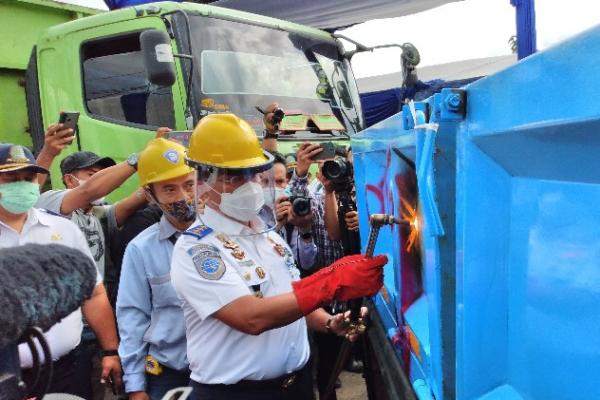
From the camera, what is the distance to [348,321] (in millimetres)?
1971

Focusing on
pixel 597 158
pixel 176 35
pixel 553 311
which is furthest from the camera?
pixel 176 35

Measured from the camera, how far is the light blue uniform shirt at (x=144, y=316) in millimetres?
2254

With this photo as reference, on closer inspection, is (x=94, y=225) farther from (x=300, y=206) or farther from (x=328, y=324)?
(x=328, y=324)

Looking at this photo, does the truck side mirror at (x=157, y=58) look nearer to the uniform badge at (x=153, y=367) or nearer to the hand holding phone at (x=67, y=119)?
the hand holding phone at (x=67, y=119)

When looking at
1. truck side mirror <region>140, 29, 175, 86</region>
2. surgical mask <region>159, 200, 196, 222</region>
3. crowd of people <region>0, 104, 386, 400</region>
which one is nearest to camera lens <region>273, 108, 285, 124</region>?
crowd of people <region>0, 104, 386, 400</region>

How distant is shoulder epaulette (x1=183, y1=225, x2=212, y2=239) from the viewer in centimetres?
171

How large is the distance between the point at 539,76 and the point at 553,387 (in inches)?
20.2

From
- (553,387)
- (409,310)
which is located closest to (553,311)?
(553,387)

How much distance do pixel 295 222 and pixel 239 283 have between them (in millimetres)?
1566

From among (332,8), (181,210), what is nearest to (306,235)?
(181,210)

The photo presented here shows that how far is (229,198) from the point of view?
69.7 inches

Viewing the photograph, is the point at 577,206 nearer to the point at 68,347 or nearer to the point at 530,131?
the point at 530,131

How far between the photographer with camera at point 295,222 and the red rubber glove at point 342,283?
4.15 ft

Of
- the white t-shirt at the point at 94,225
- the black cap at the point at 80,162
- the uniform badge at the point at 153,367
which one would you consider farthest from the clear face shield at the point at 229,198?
the black cap at the point at 80,162
